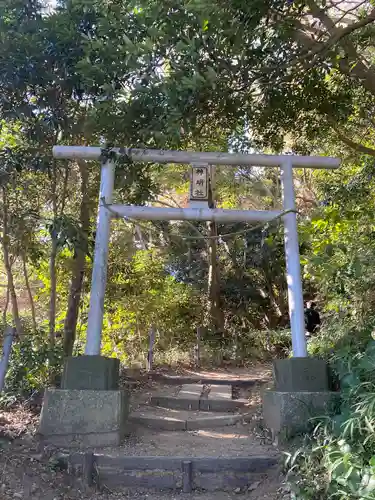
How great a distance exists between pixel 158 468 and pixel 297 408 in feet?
4.76

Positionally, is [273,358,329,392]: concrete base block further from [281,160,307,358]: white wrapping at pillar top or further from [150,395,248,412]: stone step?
[150,395,248,412]: stone step

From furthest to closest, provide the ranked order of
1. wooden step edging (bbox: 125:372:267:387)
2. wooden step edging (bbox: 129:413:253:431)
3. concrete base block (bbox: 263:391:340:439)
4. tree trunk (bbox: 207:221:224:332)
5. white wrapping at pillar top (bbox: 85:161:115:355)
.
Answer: tree trunk (bbox: 207:221:224:332)
wooden step edging (bbox: 125:372:267:387)
wooden step edging (bbox: 129:413:253:431)
white wrapping at pillar top (bbox: 85:161:115:355)
concrete base block (bbox: 263:391:340:439)

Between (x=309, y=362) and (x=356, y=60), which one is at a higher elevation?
(x=356, y=60)

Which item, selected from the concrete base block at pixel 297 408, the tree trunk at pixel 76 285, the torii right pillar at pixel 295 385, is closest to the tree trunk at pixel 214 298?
the tree trunk at pixel 76 285

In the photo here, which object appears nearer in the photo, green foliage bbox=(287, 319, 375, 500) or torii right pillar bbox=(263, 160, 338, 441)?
green foliage bbox=(287, 319, 375, 500)

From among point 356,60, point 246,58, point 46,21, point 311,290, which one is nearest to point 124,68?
point 246,58

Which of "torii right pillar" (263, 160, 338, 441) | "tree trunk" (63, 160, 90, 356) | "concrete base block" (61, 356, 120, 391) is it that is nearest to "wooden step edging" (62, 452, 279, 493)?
"torii right pillar" (263, 160, 338, 441)

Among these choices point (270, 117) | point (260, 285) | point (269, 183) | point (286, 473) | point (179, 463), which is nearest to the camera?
point (286, 473)

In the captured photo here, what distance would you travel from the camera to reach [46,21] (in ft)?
17.7

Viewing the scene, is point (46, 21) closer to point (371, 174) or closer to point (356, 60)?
point (356, 60)

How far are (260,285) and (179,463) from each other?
963 cm

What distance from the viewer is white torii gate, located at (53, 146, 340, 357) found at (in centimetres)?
504

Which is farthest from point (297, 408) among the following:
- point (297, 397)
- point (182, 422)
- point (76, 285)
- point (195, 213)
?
point (76, 285)

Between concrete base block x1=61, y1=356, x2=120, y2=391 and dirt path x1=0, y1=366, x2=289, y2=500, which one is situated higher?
concrete base block x1=61, y1=356, x2=120, y2=391
